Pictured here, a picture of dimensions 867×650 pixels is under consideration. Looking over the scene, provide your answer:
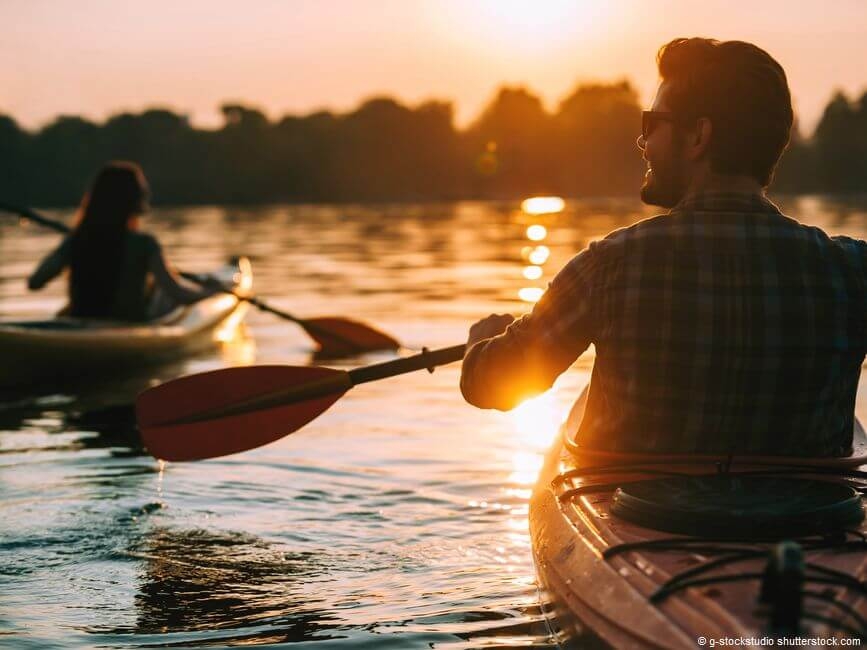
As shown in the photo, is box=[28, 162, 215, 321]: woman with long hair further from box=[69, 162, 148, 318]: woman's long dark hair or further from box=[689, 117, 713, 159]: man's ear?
box=[689, 117, 713, 159]: man's ear

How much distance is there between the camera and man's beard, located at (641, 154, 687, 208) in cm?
306

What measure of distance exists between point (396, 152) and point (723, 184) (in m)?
96.9

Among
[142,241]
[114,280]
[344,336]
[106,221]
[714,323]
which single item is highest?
[106,221]

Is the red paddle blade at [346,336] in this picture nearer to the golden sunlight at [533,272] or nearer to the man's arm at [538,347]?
the man's arm at [538,347]

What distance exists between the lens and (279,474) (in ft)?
20.9

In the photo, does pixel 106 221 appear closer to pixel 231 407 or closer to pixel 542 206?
pixel 231 407

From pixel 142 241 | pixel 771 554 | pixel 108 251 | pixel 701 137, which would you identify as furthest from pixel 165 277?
pixel 771 554

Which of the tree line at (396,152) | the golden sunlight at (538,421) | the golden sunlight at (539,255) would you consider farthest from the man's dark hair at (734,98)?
the tree line at (396,152)

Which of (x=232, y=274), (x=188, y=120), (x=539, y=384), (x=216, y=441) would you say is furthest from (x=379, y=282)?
(x=188, y=120)

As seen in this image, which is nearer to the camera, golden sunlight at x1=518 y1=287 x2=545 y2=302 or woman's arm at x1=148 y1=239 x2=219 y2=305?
woman's arm at x1=148 y1=239 x2=219 y2=305

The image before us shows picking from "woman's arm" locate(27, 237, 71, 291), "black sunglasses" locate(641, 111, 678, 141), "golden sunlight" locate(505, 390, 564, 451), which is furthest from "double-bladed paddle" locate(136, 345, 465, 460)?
"woman's arm" locate(27, 237, 71, 291)

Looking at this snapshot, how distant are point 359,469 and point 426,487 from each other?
1.84ft

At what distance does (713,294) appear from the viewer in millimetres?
2902

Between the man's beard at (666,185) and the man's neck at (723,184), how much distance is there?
1.8 inches
